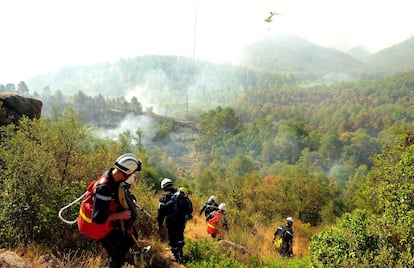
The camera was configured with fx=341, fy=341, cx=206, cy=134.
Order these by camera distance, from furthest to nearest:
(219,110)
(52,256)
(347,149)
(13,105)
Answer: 1. (219,110)
2. (347,149)
3. (13,105)
4. (52,256)

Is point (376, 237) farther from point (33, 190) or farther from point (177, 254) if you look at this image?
point (33, 190)

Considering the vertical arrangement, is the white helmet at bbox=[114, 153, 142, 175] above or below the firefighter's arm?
above

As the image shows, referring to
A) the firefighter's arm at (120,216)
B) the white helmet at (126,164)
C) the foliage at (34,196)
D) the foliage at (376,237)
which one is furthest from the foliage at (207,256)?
the white helmet at (126,164)

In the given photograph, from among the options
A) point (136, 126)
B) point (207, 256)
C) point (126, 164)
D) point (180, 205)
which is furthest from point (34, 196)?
point (136, 126)

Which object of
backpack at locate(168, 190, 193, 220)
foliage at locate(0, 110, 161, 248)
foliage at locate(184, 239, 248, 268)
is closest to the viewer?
foliage at locate(0, 110, 161, 248)

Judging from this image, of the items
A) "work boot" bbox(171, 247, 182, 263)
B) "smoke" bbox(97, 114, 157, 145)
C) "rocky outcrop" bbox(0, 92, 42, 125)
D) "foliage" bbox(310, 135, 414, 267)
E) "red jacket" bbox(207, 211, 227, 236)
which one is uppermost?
"rocky outcrop" bbox(0, 92, 42, 125)

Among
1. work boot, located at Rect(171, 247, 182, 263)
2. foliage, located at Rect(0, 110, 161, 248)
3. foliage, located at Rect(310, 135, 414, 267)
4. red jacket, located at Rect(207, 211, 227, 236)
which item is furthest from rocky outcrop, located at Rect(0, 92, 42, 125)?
foliage, located at Rect(310, 135, 414, 267)

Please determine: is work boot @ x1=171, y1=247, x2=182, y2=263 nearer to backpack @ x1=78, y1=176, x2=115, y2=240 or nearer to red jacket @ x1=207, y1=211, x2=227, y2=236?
backpack @ x1=78, y1=176, x2=115, y2=240

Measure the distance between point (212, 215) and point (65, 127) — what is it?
4808 millimetres

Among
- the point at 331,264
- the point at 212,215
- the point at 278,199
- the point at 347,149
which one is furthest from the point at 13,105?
the point at 347,149

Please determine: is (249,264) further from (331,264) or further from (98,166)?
(98,166)

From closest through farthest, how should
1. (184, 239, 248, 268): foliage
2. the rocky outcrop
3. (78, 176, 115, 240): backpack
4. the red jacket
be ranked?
(78, 176, 115, 240): backpack → (184, 239, 248, 268): foliage → the red jacket → the rocky outcrop

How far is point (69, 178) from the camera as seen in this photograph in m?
7.29

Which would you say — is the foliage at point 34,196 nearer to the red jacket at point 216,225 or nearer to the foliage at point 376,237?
the red jacket at point 216,225
